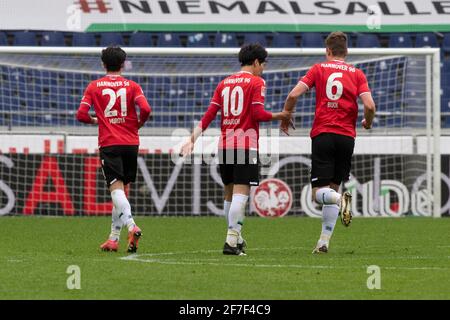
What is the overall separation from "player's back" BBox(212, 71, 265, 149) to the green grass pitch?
3.05ft

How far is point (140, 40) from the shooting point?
2191 centimetres

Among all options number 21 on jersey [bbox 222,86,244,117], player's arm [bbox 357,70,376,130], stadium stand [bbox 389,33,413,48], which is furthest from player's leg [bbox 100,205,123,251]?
stadium stand [bbox 389,33,413,48]

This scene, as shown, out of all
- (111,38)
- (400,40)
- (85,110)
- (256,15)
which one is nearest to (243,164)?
(85,110)

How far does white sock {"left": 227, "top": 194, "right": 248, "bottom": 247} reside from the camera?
8.62 metres

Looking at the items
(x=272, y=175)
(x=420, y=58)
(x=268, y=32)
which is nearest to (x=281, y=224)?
(x=272, y=175)

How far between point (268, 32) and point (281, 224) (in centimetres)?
883

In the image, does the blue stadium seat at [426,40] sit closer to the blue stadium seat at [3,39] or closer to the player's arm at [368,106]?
the blue stadium seat at [3,39]

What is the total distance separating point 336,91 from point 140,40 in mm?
13362

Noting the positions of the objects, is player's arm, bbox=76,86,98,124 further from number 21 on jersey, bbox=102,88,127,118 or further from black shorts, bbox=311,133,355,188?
black shorts, bbox=311,133,355,188

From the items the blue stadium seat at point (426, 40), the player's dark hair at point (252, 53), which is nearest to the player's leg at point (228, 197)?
the player's dark hair at point (252, 53)

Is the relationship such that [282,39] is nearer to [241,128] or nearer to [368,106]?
[368,106]
